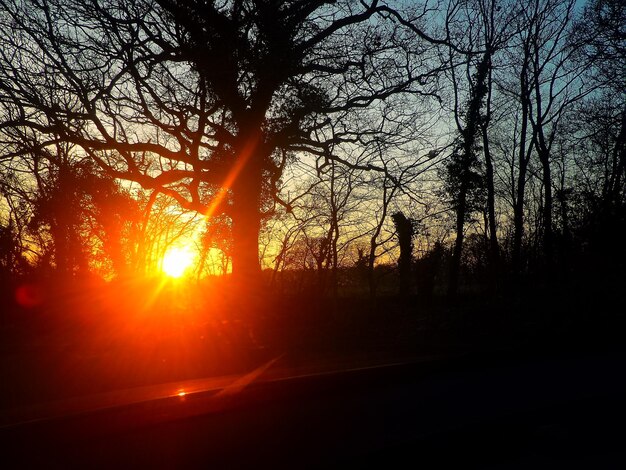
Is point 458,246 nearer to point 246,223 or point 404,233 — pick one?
point 404,233

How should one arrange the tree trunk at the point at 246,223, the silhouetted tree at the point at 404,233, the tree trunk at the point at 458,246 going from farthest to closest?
1. the silhouetted tree at the point at 404,233
2. the tree trunk at the point at 458,246
3. the tree trunk at the point at 246,223

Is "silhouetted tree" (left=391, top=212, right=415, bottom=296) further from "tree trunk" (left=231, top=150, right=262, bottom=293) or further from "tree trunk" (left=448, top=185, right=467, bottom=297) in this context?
"tree trunk" (left=231, top=150, right=262, bottom=293)

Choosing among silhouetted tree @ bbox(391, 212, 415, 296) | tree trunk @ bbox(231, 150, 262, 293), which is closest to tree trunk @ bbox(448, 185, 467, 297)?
silhouetted tree @ bbox(391, 212, 415, 296)

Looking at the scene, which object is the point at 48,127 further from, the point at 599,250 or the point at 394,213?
the point at 599,250

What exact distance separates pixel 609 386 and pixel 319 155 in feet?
46.4

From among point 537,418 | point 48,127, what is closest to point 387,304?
point 48,127

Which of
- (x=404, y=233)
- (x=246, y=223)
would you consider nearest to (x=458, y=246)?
(x=404, y=233)

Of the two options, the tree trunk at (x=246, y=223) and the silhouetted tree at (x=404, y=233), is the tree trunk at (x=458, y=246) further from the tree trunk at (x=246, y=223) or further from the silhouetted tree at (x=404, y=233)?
the tree trunk at (x=246, y=223)

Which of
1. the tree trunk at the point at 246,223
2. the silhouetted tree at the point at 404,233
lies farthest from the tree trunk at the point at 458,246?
the tree trunk at the point at 246,223

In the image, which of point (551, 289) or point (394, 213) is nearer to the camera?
point (551, 289)

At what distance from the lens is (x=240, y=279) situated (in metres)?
14.7

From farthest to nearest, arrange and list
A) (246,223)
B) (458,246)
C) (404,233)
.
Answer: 1. (404,233)
2. (458,246)
3. (246,223)

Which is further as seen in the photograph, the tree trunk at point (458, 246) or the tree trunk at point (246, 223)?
the tree trunk at point (458, 246)

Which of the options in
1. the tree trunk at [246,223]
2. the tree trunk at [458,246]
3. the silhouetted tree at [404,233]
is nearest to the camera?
the tree trunk at [246,223]
